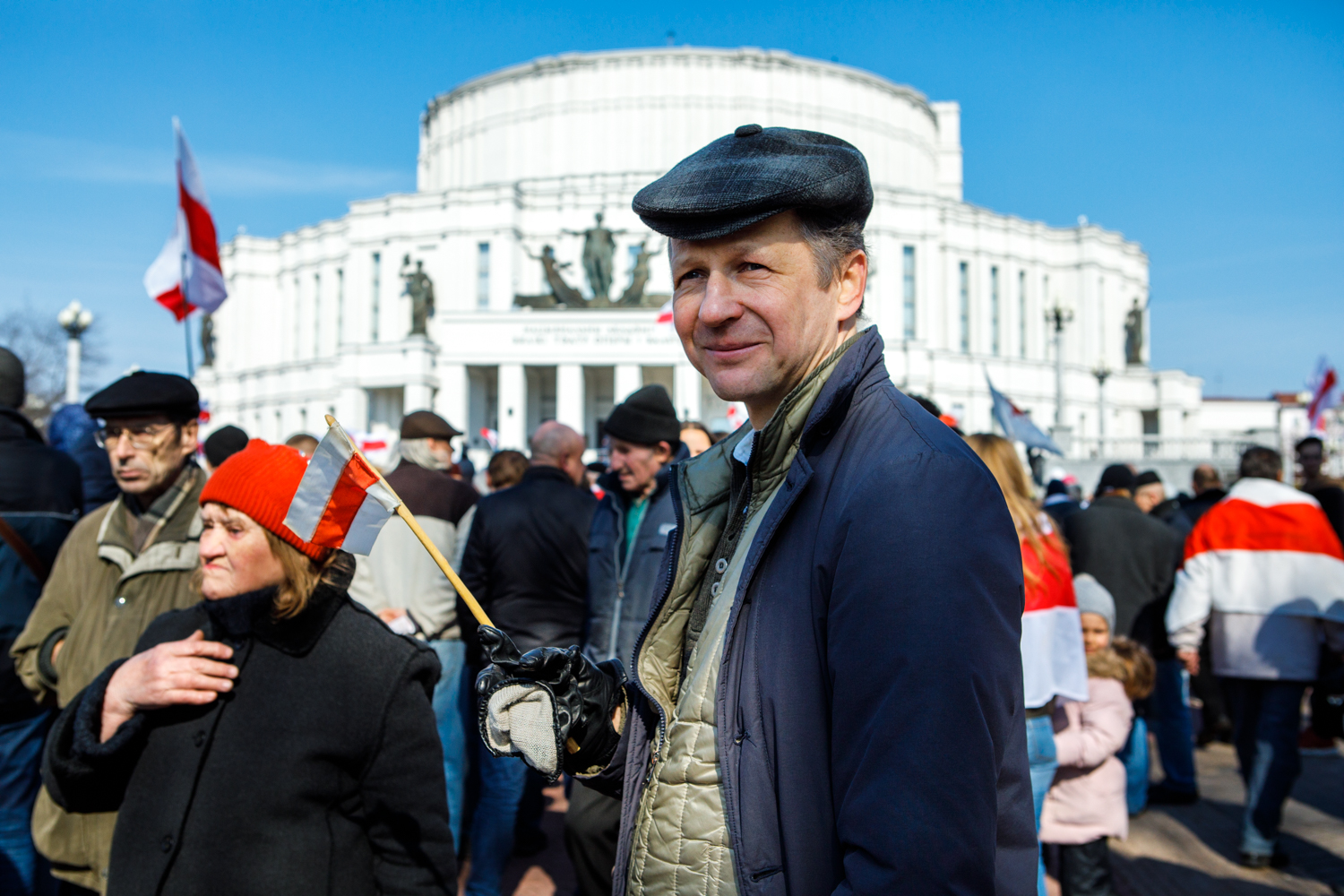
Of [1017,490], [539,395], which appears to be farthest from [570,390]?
[1017,490]

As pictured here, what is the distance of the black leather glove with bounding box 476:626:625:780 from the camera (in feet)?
5.18

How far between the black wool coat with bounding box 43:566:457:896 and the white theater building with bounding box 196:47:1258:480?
33934mm

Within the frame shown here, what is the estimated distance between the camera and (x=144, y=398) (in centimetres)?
317

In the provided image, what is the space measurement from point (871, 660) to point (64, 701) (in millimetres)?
2706

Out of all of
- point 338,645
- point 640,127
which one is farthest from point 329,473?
point 640,127

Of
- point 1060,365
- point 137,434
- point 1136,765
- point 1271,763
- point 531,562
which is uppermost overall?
point 1060,365

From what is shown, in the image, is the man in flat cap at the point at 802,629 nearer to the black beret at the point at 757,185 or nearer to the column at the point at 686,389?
the black beret at the point at 757,185

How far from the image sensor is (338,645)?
2.28 meters

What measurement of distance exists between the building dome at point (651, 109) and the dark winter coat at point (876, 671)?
1845 inches

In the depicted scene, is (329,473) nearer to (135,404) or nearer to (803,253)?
(803,253)

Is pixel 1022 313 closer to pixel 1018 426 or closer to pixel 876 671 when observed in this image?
pixel 1018 426

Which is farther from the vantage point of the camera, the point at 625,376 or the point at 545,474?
the point at 625,376

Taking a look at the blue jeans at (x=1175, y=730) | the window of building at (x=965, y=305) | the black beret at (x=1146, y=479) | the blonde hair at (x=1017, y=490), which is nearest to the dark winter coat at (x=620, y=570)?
the blonde hair at (x=1017, y=490)

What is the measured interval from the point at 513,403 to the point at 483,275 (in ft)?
39.4
